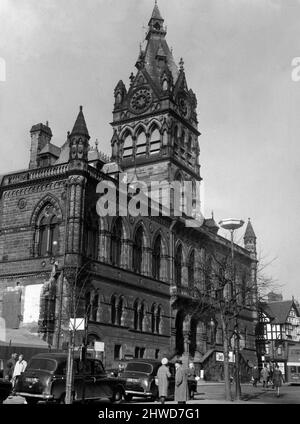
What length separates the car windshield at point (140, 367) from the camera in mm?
24875

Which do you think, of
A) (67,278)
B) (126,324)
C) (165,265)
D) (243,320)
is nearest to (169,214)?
(165,265)

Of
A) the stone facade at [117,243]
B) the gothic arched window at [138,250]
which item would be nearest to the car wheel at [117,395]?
the stone facade at [117,243]

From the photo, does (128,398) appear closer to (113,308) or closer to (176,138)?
(113,308)

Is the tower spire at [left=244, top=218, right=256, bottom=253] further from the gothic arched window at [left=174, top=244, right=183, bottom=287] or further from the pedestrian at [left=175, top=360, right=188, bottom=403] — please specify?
the pedestrian at [left=175, top=360, right=188, bottom=403]

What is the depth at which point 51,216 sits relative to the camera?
4175cm

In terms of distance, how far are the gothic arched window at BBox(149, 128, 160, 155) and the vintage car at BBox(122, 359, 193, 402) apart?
38899 millimetres

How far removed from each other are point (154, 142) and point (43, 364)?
146 feet

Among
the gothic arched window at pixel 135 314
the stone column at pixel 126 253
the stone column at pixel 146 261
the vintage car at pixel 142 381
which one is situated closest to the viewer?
the vintage car at pixel 142 381

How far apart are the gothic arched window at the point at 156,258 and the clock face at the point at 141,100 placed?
60.7ft

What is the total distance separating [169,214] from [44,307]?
18179 millimetres

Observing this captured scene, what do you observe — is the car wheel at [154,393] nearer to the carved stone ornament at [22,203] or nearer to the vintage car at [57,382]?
the vintage car at [57,382]

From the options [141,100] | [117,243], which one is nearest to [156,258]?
[117,243]

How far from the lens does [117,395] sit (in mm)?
22406

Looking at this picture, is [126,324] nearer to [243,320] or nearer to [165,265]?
[165,265]
